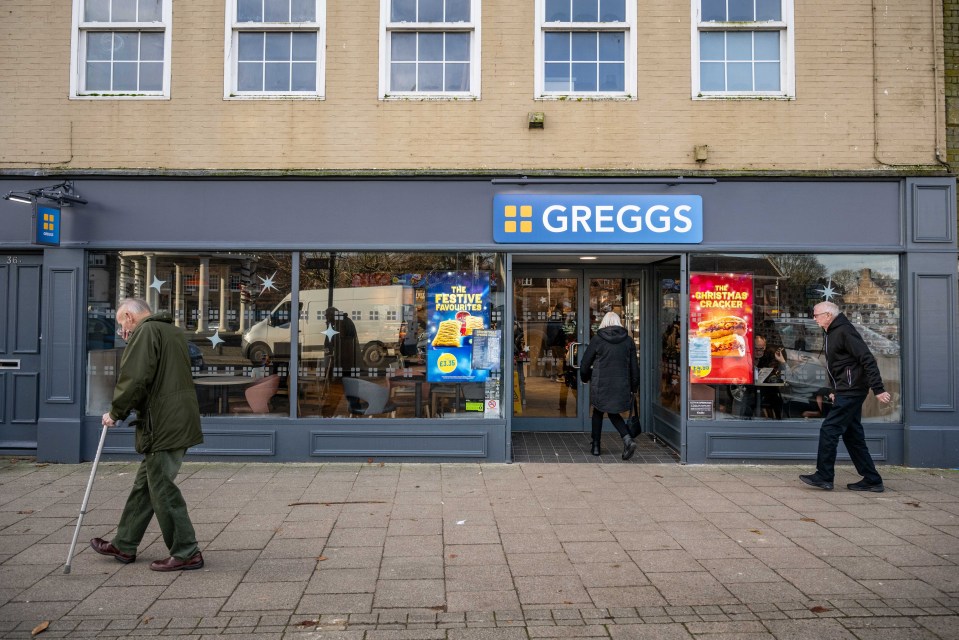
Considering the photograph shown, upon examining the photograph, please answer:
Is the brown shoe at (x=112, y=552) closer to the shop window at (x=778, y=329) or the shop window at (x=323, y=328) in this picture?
the shop window at (x=323, y=328)

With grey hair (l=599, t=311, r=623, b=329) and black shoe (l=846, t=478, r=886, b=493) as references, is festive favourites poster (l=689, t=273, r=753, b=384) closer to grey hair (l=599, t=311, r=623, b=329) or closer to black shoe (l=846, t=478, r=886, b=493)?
grey hair (l=599, t=311, r=623, b=329)

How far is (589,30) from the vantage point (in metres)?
7.80

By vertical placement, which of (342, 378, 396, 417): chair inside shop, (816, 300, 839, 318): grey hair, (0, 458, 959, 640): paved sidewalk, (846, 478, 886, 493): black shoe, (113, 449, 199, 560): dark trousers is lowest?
(0, 458, 959, 640): paved sidewalk

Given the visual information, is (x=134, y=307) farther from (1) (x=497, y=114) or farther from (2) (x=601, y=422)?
(2) (x=601, y=422)

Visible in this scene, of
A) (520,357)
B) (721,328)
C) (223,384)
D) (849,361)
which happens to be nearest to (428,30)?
(520,357)

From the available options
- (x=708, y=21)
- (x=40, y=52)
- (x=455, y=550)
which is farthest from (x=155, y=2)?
(x=455, y=550)

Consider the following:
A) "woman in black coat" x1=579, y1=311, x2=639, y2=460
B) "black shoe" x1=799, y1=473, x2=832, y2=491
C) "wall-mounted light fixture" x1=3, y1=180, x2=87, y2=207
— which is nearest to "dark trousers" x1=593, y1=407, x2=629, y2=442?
"woman in black coat" x1=579, y1=311, x2=639, y2=460

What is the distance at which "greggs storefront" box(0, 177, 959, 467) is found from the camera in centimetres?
752

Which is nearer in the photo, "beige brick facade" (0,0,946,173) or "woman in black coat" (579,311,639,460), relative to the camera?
"beige brick facade" (0,0,946,173)

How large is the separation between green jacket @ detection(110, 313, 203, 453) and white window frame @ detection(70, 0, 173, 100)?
437cm

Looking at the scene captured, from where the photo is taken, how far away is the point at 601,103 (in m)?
7.64

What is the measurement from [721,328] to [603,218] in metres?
1.93

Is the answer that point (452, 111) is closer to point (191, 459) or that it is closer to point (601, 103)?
point (601, 103)

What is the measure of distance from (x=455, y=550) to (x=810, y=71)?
6.71 metres
